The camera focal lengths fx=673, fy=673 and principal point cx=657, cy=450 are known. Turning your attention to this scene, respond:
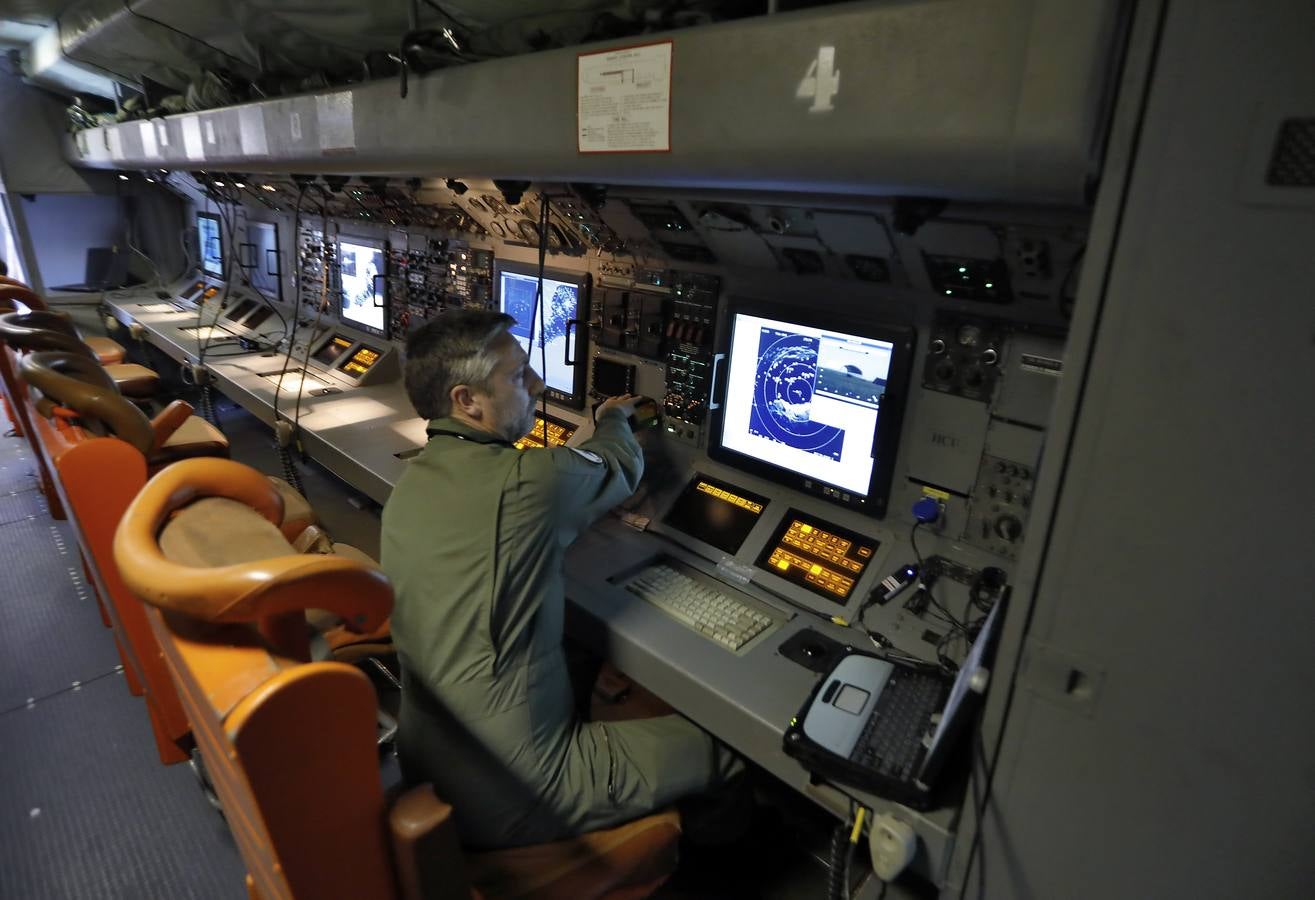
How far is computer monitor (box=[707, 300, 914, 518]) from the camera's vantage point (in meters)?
1.60

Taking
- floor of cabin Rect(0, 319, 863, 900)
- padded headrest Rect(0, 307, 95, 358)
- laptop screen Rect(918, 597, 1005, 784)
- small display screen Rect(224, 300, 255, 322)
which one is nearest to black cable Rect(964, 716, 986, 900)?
laptop screen Rect(918, 597, 1005, 784)

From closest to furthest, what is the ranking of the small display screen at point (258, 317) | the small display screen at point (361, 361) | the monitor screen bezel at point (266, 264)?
the small display screen at point (361, 361) < the monitor screen bezel at point (266, 264) < the small display screen at point (258, 317)

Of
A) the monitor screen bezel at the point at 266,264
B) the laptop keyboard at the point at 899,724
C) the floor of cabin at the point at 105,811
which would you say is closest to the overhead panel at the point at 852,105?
the laptop keyboard at the point at 899,724

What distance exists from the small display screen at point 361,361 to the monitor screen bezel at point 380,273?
3.8 inches

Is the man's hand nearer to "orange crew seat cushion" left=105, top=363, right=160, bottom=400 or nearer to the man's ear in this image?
the man's ear

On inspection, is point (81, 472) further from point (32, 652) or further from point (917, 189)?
point (917, 189)

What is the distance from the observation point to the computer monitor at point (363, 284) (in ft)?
11.3

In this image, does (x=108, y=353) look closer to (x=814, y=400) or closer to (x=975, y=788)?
(x=814, y=400)

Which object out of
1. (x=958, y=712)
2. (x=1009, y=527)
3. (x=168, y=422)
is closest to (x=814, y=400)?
(x=1009, y=527)

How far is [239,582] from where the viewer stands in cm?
69

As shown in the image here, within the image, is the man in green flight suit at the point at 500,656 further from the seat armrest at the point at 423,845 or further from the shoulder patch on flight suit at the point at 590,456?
the seat armrest at the point at 423,845

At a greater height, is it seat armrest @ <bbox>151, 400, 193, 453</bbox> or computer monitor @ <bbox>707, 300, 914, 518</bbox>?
computer monitor @ <bbox>707, 300, 914, 518</bbox>

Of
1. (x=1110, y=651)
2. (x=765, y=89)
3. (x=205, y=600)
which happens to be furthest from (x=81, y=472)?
(x=1110, y=651)

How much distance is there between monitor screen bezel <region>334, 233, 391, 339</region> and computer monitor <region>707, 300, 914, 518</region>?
7.29ft
